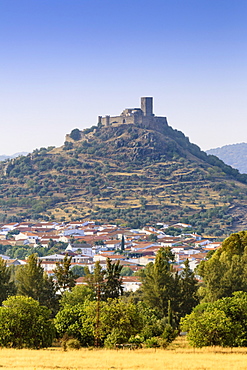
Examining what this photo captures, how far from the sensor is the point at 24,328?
25312 millimetres

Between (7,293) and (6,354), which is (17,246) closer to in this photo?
(7,293)

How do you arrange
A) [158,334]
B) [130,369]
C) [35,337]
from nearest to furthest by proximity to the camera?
[130,369]
[35,337]
[158,334]

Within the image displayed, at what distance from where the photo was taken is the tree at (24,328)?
2506cm

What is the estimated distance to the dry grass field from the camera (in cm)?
2041

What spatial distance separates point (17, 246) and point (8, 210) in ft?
98.7

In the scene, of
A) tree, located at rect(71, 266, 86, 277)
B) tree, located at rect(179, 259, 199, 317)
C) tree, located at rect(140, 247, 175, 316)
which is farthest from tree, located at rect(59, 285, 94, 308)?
tree, located at rect(71, 266, 86, 277)

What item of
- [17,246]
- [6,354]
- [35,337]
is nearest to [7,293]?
[35,337]

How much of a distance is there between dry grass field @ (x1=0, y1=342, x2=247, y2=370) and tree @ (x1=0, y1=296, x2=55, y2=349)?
1470 mm

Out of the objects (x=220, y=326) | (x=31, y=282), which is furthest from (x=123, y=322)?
(x=31, y=282)

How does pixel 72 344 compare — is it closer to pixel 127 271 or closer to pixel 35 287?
pixel 35 287

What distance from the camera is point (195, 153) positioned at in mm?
159000

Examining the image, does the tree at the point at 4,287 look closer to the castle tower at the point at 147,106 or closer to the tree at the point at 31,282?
the tree at the point at 31,282

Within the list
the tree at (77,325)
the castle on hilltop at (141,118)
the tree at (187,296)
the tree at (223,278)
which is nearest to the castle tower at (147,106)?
the castle on hilltop at (141,118)

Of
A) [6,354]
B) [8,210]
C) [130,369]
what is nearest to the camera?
[130,369]
